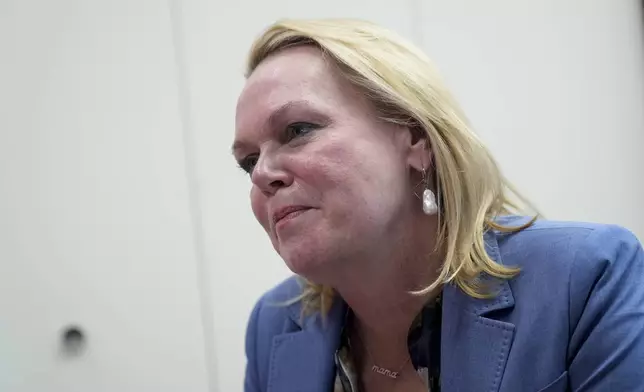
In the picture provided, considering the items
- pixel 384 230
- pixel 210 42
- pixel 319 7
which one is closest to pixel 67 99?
pixel 210 42

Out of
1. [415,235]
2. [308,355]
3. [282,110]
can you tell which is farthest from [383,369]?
[282,110]

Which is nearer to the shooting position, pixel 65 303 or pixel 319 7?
pixel 65 303

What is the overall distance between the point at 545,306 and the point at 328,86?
0.45m

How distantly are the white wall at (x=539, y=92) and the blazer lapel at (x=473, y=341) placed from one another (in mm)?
667

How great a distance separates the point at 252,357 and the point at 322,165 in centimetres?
53

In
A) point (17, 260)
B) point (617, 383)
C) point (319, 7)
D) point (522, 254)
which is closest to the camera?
point (617, 383)

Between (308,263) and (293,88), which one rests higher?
(293,88)

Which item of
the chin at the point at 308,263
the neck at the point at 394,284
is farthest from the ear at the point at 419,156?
the chin at the point at 308,263

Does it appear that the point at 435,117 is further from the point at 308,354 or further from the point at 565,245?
the point at 308,354

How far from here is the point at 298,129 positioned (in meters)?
0.80

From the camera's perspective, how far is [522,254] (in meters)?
0.81

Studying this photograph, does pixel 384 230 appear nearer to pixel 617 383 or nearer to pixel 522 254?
pixel 522 254

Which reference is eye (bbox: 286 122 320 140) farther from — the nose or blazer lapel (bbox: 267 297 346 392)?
blazer lapel (bbox: 267 297 346 392)

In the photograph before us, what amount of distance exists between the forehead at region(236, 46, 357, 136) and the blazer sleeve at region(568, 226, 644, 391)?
422 millimetres
